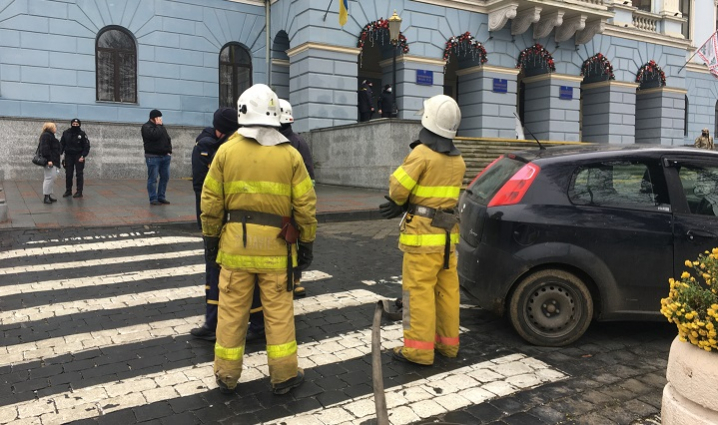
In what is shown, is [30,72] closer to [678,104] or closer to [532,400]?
[532,400]

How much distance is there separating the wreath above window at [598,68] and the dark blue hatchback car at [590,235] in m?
21.8

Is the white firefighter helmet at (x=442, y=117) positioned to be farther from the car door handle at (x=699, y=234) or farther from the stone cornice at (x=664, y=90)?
the stone cornice at (x=664, y=90)

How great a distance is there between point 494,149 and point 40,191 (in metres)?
12.3

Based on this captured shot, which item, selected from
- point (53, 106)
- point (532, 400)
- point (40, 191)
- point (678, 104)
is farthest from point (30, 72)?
point (678, 104)

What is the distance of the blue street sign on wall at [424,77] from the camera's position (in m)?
20.9

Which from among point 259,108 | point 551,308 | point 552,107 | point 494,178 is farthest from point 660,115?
point 259,108

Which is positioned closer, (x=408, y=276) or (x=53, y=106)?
(x=408, y=276)

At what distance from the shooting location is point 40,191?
14719 mm

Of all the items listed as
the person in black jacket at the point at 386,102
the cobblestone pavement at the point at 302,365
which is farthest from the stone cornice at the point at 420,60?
the cobblestone pavement at the point at 302,365

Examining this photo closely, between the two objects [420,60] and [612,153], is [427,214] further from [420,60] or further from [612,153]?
[420,60]

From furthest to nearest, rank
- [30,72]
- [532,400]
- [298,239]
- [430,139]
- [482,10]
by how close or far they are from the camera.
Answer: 1. [482,10]
2. [30,72]
3. [430,139]
4. [298,239]
5. [532,400]

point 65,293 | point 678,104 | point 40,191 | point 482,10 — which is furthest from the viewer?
point 678,104

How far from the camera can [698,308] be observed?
8.74 ft

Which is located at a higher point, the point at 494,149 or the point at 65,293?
the point at 494,149
